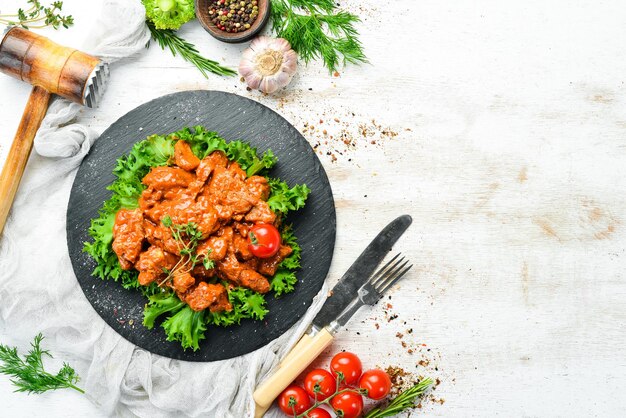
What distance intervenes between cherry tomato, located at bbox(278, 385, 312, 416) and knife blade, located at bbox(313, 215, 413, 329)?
1.45 feet

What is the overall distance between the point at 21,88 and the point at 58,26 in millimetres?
525

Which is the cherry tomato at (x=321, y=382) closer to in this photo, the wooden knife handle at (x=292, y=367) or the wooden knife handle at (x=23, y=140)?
the wooden knife handle at (x=292, y=367)

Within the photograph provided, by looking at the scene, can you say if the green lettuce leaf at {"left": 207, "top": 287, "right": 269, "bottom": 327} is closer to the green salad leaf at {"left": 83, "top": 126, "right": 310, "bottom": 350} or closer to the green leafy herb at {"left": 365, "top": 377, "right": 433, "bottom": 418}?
the green salad leaf at {"left": 83, "top": 126, "right": 310, "bottom": 350}

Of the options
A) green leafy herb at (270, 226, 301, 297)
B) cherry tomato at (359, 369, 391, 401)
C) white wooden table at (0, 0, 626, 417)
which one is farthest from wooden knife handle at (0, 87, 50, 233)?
cherry tomato at (359, 369, 391, 401)

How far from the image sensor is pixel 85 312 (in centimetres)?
378

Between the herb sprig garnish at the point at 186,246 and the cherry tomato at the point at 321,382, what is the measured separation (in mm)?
1016

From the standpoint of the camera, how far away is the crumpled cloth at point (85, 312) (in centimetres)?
367

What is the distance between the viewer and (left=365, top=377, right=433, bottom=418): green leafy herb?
3672mm

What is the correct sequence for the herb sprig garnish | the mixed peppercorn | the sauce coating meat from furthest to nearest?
the mixed peppercorn → the sauce coating meat → the herb sprig garnish

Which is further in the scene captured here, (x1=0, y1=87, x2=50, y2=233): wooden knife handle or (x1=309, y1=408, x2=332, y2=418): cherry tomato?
(x1=0, y1=87, x2=50, y2=233): wooden knife handle

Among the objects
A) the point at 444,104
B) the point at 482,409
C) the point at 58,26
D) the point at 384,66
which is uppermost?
the point at 58,26

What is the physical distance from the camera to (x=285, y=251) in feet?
11.7

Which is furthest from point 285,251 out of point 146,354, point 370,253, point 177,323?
point 146,354

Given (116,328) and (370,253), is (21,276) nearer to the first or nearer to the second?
(116,328)
